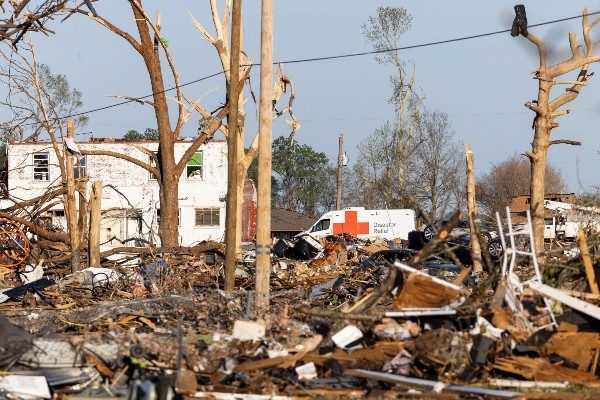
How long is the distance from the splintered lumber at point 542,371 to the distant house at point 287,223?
53965 millimetres

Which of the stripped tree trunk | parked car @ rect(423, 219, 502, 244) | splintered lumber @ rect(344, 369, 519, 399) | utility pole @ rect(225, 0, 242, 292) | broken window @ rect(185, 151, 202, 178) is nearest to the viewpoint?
splintered lumber @ rect(344, 369, 519, 399)

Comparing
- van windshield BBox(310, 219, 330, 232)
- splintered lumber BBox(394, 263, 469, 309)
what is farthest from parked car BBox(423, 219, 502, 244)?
van windshield BBox(310, 219, 330, 232)

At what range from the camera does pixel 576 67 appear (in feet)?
71.9

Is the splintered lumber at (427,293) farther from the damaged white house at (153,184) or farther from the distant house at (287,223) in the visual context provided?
the distant house at (287,223)

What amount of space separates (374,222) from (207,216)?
870 centimetres

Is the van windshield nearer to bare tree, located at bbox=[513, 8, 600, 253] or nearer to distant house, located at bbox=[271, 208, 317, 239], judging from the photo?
distant house, located at bbox=[271, 208, 317, 239]

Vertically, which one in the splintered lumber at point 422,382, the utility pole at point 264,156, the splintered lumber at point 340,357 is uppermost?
the utility pole at point 264,156

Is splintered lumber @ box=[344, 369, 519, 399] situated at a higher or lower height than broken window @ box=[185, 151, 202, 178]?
lower

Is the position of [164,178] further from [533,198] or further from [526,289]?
[526,289]

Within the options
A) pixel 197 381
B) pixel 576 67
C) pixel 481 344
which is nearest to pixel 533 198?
pixel 576 67

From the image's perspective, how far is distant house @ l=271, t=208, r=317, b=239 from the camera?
6706 cm

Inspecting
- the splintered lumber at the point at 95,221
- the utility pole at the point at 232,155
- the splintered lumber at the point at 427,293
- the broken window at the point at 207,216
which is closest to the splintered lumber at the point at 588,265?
the splintered lumber at the point at 427,293

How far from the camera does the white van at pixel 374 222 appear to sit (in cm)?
4941

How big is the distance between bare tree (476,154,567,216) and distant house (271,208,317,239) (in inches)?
476
